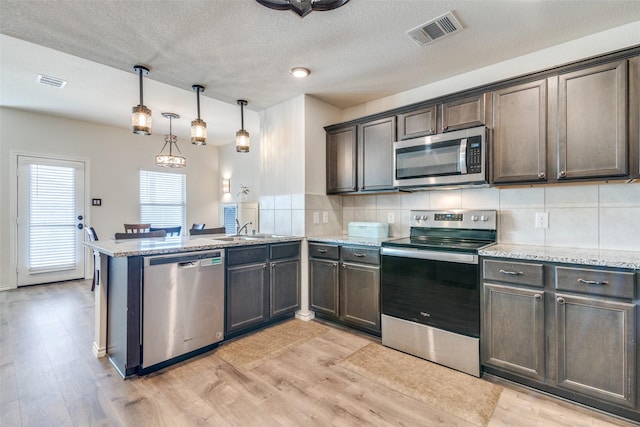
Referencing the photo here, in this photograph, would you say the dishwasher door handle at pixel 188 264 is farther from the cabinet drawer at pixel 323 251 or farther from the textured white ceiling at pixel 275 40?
the textured white ceiling at pixel 275 40

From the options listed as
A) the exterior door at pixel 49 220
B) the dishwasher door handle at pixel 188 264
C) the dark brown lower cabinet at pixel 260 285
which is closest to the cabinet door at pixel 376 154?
the dark brown lower cabinet at pixel 260 285

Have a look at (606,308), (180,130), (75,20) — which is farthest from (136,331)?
(180,130)

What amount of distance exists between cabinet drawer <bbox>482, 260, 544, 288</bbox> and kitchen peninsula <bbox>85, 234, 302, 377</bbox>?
190cm

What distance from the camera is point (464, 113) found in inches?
101

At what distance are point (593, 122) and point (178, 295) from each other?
127 inches

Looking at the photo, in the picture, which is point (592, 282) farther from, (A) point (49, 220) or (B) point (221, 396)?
(A) point (49, 220)

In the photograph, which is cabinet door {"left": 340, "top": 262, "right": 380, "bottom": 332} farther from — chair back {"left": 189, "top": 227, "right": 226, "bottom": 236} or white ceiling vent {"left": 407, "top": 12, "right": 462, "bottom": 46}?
white ceiling vent {"left": 407, "top": 12, "right": 462, "bottom": 46}

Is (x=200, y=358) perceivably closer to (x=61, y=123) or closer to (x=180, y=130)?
(x=180, y=130)

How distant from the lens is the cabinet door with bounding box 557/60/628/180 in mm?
1950

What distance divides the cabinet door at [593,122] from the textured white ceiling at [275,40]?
0.43 meters

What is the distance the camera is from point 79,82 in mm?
3543

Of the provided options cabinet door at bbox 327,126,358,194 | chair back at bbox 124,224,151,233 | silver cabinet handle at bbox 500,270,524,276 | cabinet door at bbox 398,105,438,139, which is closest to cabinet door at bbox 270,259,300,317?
cabinet door at bbox 327,126,358,194

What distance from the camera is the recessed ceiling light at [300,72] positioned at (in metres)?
2.78

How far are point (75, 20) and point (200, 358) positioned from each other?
2.61 m
